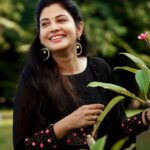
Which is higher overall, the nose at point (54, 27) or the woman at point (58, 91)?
the nose at point (54, 27)

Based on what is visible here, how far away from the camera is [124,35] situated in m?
15.9

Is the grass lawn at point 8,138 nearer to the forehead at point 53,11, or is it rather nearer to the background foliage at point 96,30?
the forehead at point 53,11

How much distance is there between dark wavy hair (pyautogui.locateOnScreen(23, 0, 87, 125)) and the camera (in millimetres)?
2299

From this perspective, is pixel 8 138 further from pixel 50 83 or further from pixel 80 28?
pixel 50 83

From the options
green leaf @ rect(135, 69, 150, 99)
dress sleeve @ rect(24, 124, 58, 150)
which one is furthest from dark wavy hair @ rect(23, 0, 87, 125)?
green leaf @ rect(135, 69, 150, 99)

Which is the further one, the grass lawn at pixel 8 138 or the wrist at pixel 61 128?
the wrist at pixel 61 128

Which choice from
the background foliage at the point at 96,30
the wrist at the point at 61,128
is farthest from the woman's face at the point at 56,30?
the background foliage at the point at 96,30

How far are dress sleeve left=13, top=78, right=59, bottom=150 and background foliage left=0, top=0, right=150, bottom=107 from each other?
40.2 feet

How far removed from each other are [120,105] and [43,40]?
47 centimetres

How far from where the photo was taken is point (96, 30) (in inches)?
585

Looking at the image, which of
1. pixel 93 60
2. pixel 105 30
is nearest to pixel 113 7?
pixel 105 30

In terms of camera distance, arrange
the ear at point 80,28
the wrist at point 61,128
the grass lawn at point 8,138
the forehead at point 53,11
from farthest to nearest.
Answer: the ear at point 80,28
the forehead at point 53,11
the wrist at point 61,128
the grass lawn at point 8,138

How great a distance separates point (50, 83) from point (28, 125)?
19 cm

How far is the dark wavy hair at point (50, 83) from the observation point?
7.54 feet
